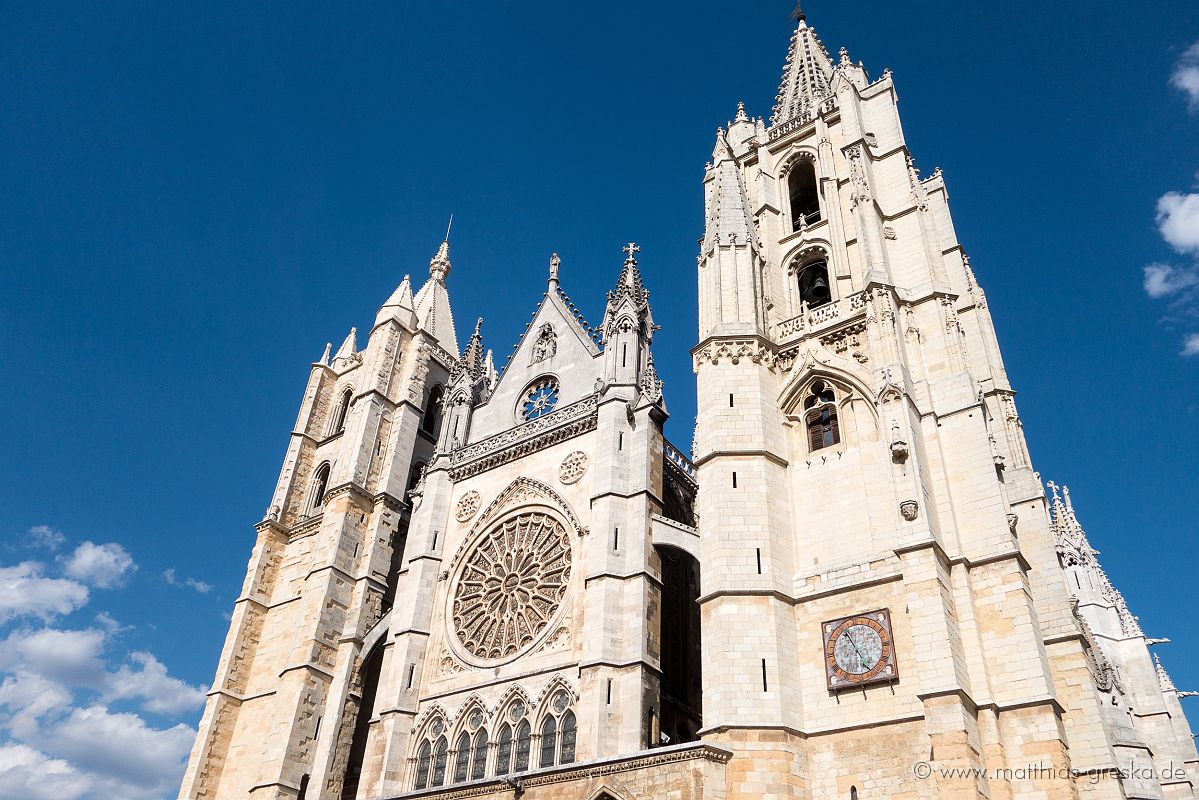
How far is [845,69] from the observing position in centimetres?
2831

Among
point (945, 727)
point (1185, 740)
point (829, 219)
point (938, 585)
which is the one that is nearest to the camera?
point (945, 727)

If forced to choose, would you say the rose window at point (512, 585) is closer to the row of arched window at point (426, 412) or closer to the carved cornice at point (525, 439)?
the carved cornice at point (525, 439)

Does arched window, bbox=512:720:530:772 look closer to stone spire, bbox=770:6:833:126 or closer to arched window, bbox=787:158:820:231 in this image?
arched window, bbox=787:158:820:231

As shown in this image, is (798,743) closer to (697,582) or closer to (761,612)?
(761,612)

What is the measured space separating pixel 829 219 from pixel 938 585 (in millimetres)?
11835

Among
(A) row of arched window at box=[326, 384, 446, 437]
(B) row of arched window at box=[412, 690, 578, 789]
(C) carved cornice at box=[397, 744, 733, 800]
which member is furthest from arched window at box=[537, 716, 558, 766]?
(A) row of arched window at box=[326, 384, 446, 437]

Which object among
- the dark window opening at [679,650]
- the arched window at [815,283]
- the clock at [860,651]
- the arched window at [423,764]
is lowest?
the arched window at [423,764]

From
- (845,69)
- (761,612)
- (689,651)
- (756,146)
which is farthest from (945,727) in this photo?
(845,69)

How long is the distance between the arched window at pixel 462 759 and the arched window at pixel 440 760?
26cm

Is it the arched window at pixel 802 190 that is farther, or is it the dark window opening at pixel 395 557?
the dark window opening at pixel 395 557

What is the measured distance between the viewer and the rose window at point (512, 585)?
22.1 metres

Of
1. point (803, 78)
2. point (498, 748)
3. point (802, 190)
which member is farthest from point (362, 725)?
point (803, 78)

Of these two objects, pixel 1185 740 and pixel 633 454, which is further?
pixel 1185 740

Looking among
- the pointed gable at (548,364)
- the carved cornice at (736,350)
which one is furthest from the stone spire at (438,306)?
the carved cornice at (736,350)
